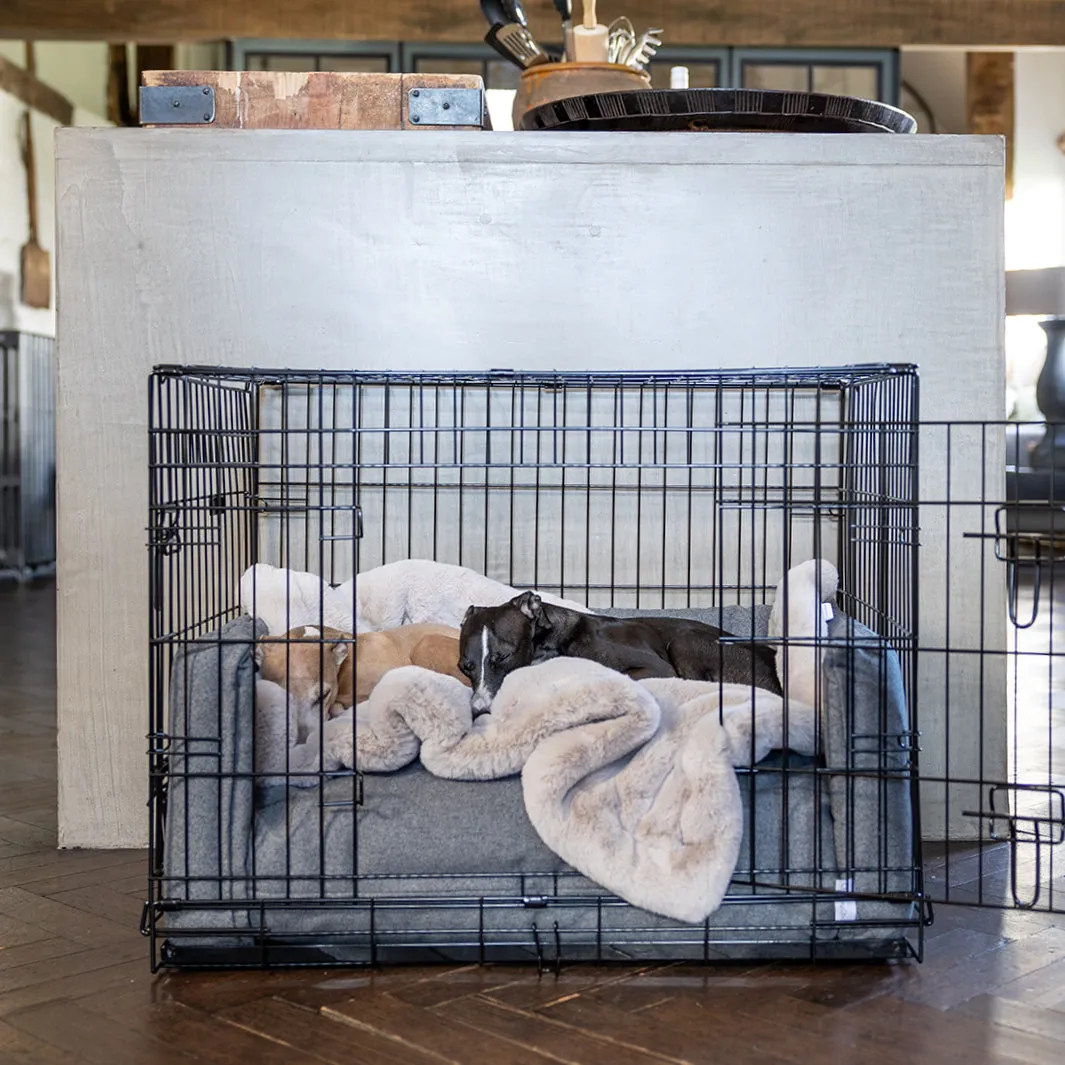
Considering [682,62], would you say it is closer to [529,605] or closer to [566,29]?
[566,29]

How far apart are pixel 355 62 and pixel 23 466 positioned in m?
3.19

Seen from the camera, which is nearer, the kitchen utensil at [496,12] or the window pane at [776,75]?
the kitchen utensil at [496,12]

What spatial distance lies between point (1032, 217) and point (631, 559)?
9.12 m

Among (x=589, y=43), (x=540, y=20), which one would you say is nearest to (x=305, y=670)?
(x=589, y=43)

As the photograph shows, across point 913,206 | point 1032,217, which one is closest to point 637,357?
point 913,206

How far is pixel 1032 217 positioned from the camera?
11125 mm

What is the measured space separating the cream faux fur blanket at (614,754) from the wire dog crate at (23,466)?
7.00 meters

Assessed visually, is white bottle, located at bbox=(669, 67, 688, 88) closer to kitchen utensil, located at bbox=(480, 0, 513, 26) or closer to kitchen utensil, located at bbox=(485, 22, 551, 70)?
kitchen utensil, located at bbox=(485, 22, 551, 70)

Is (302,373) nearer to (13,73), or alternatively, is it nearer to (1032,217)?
(13,73)

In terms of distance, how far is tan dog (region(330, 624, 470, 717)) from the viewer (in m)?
2.66

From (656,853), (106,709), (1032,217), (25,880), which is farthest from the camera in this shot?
(1032,217)

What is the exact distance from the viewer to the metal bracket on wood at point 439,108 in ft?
10.1

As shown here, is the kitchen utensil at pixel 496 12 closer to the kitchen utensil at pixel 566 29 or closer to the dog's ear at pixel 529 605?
the kitchen utensil at pixel 566 29

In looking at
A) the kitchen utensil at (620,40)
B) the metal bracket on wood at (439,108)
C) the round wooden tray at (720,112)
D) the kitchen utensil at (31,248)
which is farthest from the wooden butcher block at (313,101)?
the kitchen utensil at (31,248)
